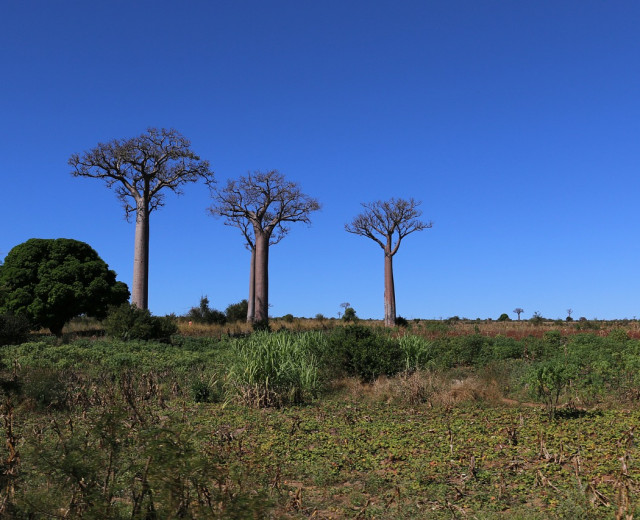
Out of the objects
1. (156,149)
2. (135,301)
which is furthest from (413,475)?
(156,149)

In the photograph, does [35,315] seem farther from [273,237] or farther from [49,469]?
[49,469]

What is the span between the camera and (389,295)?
30297 millimetres

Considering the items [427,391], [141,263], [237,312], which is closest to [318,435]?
[427,391]

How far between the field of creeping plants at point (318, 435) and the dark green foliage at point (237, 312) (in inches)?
852

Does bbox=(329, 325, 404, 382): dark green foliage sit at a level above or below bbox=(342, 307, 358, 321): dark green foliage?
below

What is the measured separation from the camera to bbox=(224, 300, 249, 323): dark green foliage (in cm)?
3500

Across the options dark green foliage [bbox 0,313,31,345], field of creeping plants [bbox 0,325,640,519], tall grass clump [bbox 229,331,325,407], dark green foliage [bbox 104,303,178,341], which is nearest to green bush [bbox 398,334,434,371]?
field of creeping plants [bbox 0,325,640,519]

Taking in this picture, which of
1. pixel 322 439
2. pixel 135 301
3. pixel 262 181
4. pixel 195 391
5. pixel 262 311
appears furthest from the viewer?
pixel 262 181

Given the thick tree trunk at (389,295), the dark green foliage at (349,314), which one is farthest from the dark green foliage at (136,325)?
the dark green foliage at (349,314)

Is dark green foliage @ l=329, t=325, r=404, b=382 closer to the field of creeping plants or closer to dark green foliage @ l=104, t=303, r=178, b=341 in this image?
the field of creeping plants

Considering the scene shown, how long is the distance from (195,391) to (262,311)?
59.8 ft

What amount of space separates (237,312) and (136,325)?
18.2 m

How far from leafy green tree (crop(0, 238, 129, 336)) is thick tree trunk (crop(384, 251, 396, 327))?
1373cm

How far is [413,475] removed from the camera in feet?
16.3
